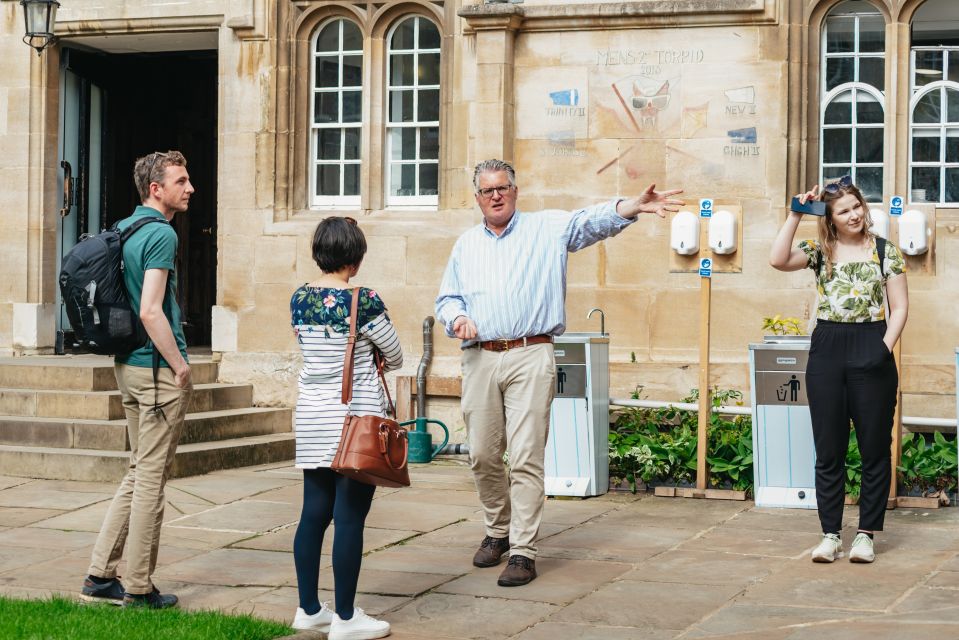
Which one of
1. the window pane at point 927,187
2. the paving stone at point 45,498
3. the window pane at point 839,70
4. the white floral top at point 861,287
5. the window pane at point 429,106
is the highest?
the window pane at point 839,70

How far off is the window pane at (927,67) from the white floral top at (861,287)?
4603 millimetres

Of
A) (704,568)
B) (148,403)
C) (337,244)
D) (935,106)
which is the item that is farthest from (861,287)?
(935,106)

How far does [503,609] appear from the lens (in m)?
6.15

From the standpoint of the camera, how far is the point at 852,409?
721cm

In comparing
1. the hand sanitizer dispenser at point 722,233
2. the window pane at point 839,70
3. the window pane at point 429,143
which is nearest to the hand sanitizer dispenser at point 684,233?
the hand sanitizer dispenser at point 722,233

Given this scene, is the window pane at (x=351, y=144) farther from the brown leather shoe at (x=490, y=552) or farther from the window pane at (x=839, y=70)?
the brown leather shoe at (x=490, y=552)

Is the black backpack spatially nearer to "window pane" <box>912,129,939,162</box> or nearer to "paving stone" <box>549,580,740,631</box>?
"paving stone" <box>549,580,740,631</box>

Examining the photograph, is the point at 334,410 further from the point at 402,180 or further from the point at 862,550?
the point at 402,180

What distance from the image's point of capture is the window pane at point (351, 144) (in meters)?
12.6

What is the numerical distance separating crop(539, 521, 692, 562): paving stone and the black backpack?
2.55 metres

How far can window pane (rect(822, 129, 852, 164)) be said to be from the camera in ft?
37.6

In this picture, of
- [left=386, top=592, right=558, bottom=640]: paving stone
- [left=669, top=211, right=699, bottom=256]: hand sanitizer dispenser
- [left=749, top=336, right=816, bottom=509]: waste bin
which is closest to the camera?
[left=386, top=592, right=558, bottom=640]: paving stone

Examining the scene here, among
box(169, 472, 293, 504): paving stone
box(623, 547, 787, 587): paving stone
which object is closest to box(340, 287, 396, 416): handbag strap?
box(623, 547, 787, 587): paving stone

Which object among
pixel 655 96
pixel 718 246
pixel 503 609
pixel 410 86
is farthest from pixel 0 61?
pixel 503 609
